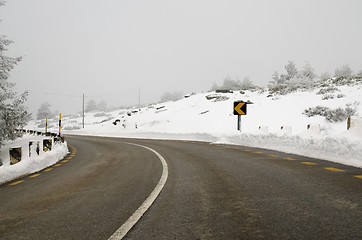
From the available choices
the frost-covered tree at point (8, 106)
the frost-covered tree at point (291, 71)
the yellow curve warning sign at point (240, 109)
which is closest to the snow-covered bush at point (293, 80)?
the frost-covered tree at point (291, 71)

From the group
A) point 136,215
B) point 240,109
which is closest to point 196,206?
point 136,215

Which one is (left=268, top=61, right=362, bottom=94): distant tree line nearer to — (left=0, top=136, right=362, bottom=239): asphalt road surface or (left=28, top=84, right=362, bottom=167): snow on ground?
(left=28, top=84, right=362, bottom=167): snow on ground

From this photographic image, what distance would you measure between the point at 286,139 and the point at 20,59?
50.8ft

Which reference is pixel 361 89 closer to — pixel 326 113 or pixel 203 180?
pixel 326 113

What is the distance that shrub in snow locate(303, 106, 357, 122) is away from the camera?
67.9 feet

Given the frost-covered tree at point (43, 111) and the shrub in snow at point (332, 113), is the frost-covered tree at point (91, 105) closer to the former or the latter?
the frost-covered tree at point (43, 111)

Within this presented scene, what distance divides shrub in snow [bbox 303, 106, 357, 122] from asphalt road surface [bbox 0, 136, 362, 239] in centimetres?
1806

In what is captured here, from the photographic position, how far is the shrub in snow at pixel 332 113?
2070cm

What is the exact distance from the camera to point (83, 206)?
3537 millimetres

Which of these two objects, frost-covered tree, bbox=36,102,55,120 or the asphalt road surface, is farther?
frost-covered tree, bbox=36,102,55,120

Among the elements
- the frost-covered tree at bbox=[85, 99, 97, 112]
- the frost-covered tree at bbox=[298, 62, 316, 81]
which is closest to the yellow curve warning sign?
the frost-covered tree at bbox=[298, 62, 316, 81]

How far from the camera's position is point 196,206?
11.1 feet

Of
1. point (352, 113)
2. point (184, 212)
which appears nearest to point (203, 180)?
point (184, 212)

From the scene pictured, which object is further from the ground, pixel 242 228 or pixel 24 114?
pixel 24 114
